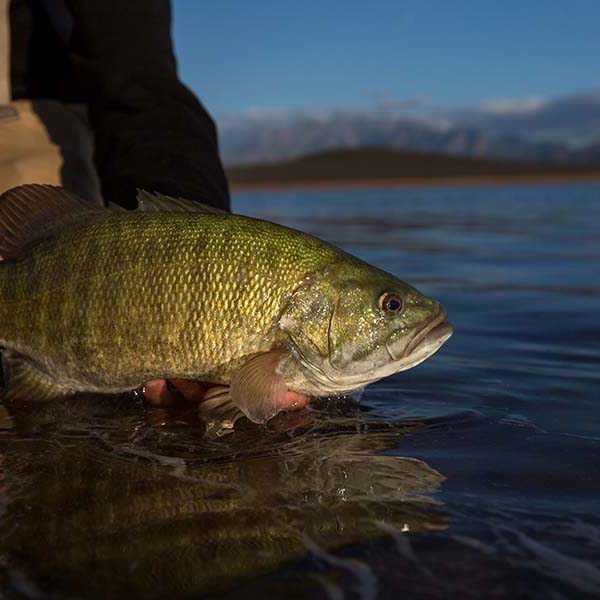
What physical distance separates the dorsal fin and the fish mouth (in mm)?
1476

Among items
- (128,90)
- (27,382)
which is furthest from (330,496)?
(128,90)

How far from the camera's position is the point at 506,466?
10.1 ft

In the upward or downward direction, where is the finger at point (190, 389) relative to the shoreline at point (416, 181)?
upward

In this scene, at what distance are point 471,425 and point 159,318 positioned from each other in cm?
142

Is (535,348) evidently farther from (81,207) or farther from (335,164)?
(335,164)

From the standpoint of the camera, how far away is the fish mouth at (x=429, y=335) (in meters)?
3.46

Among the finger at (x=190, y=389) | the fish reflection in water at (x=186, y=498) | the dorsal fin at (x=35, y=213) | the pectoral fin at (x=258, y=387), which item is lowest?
the fish reflection in water at (x=186, y=498)

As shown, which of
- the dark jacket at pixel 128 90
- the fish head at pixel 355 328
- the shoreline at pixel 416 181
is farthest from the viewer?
the shoreline at pixel 416 181

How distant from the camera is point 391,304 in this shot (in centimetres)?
350

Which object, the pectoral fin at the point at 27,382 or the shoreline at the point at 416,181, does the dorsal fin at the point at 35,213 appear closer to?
the pectoral fin at the point at 27,382

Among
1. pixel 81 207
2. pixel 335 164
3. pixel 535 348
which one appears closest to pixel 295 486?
pixel 81 207

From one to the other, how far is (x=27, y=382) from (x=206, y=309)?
99 cm

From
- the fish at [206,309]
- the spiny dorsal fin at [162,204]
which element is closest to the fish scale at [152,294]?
the fish at [206,309]

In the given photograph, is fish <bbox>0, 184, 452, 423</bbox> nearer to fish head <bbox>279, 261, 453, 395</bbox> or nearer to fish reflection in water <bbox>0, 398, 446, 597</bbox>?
fish head <bbox>279, 261, 453, 395</bbox>
